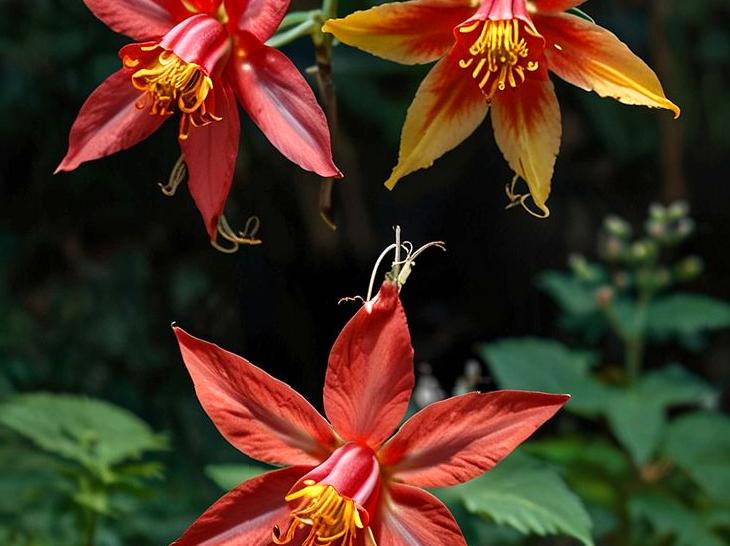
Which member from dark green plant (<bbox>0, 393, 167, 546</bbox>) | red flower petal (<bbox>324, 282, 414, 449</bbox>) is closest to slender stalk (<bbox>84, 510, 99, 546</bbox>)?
dark green plant (<bbox>0, 393, 167, 546</bbox>)

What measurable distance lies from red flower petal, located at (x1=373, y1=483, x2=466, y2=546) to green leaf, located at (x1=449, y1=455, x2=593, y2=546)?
197 mm

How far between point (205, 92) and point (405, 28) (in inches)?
6.3

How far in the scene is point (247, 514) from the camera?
0.87 m

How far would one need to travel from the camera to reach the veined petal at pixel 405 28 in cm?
87

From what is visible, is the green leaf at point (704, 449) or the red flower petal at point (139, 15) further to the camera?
the green leaf at point (704, 449)

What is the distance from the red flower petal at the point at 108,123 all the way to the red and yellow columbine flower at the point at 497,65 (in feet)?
0.67

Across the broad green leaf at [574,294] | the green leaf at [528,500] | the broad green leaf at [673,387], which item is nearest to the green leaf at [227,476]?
the green leaf at [528,500]

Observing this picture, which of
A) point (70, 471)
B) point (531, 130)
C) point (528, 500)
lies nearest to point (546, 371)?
point (528, 500)

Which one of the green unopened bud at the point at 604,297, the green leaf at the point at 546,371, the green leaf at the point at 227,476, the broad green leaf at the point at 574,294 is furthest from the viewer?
the broad green leaf at the point at 574,294

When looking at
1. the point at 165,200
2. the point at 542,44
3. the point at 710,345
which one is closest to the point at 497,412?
the point at 542,44

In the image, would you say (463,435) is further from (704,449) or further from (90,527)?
(704,449)

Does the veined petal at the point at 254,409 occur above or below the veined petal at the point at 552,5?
below

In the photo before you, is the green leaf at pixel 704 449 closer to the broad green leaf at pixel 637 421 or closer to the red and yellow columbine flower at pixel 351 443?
the broad green leaf at pixel 637 421

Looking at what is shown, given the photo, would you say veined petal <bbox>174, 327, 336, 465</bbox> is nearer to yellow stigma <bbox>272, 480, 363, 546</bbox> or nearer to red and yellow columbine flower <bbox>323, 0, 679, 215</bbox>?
yellow stigma <bbox>272, 480, 363, 546</bbox>
